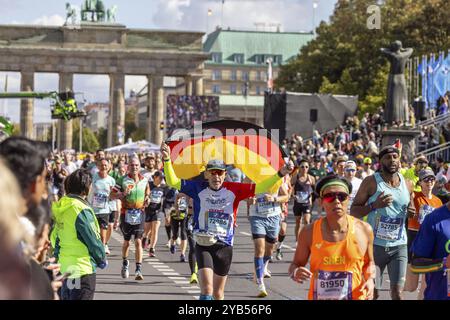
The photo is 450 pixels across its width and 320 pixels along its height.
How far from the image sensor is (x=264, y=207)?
1605cm

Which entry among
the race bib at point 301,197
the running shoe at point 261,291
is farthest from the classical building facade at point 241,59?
the running shoe at point 261,291

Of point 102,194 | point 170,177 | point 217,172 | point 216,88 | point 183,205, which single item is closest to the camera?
point 217,172

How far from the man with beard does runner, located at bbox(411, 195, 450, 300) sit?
3388 millimetres

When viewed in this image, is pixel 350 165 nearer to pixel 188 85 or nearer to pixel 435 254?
pixel 435 254

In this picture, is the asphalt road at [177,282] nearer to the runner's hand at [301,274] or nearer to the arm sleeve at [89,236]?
the arm sleeve at [89,236]

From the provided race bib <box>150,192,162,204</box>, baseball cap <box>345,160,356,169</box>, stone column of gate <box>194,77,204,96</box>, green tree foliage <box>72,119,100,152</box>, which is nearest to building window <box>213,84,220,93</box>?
green tree foliage <box>72,119,100,152</box>

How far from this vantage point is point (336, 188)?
24.2 ft

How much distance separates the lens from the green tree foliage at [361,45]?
6725 centimetres

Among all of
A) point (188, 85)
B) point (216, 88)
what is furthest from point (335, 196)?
point (216, 88)

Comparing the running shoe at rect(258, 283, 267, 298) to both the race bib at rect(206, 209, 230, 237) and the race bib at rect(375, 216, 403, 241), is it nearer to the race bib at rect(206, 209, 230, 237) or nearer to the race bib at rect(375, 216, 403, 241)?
the race bib at rect(206, 209, 230, 237)

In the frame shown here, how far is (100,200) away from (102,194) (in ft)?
0.53

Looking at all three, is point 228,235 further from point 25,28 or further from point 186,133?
point 25,28

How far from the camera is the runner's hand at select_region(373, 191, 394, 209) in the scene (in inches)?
417

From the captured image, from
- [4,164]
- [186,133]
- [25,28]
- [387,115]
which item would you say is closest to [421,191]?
[186,133]
